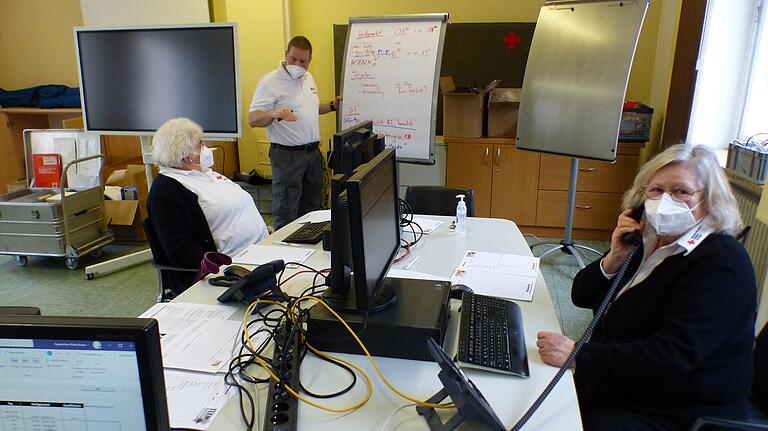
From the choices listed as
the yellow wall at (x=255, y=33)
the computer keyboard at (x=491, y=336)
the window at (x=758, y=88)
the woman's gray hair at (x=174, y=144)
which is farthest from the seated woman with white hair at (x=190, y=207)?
the window at (x=758, y=88)

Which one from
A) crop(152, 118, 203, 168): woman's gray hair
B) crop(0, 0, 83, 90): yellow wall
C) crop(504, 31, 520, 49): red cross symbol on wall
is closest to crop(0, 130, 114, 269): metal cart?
crop(152, 118, 203, 168): woman's gray hair

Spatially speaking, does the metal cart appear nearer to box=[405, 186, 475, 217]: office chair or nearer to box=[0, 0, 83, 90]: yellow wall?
box=[0, 0, 83, 90]: yellow wall

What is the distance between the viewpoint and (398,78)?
3.50m

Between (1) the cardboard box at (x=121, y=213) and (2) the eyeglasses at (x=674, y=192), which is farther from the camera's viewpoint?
(1) the cardboard box at (x=121, y=213)

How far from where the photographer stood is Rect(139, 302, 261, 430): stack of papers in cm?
107

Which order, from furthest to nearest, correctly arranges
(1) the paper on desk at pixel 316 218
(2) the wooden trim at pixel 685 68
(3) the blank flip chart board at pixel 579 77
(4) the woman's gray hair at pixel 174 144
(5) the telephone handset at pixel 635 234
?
1. (2) the wooden trim at pixel 685 68
2. (3) the blank flip chart board at pixel 579 77
3. (1) the paper on desk at pixel 316 218
4. (4) the woman's gray hair at pixel 174 144
5. (5) the telephone handset at pixel 635 234

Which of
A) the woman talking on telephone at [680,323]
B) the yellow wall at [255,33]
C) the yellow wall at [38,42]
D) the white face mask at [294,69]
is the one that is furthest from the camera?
the yellow wall at [38,42]

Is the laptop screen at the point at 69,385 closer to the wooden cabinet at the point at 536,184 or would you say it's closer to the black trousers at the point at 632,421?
the black trousers at the point at 632,421

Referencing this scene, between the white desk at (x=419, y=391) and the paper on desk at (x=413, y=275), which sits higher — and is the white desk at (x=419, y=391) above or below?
below

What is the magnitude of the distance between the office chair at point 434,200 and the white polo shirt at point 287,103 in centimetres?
130

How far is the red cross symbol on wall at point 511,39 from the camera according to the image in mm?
4387

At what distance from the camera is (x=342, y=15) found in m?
4.73

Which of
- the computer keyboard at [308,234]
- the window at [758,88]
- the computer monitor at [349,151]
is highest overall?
the window at [758,88]

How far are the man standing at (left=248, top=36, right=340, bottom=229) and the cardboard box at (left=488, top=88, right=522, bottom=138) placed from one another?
1265mm
